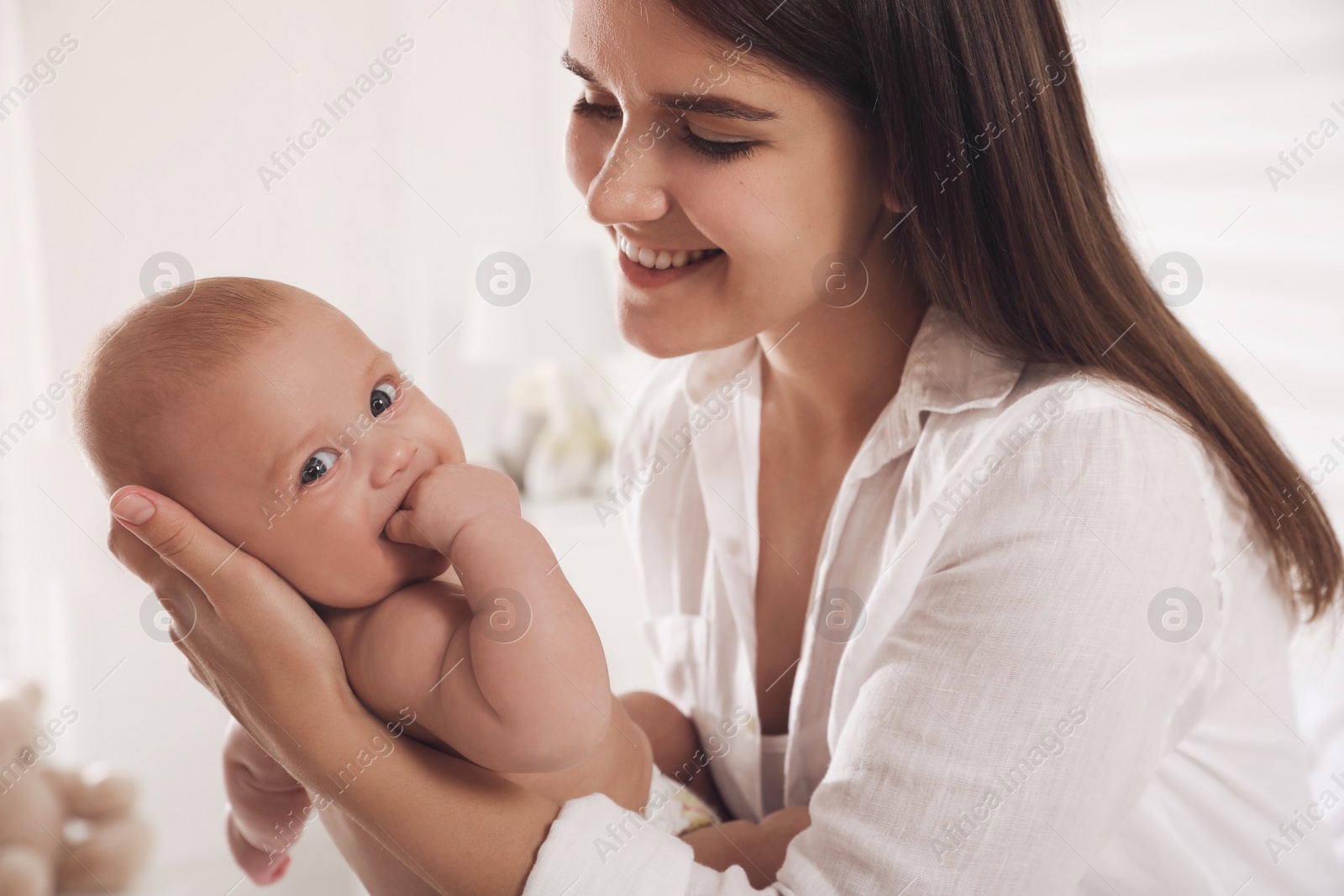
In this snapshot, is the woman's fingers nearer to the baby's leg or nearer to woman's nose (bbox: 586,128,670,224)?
woman's nose (bbox: 586,128,670,224)

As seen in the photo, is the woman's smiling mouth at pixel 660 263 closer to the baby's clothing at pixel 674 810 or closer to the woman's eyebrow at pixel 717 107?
the woman's eyebrow at pixel 717 107

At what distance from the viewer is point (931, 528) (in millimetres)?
950

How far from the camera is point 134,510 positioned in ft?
2.36

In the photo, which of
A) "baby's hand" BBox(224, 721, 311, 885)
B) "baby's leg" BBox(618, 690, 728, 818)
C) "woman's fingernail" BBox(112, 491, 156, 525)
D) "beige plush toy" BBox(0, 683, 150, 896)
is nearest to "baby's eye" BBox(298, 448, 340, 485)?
"woman's fingernail" BBox(112, 491, 156, 525)

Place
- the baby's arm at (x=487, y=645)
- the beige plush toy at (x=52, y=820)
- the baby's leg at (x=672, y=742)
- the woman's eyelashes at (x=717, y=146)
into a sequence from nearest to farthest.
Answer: the baby's arm at (x=487, y=645), the woman's eyelashes at (x=717, y=146), the baby's leg at (x=672, y=742), the beige plush toy at (x=52, y=820)

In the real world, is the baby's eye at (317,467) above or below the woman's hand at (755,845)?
above

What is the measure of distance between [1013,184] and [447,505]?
0.62 m

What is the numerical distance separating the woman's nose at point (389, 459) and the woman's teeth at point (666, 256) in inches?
15.2

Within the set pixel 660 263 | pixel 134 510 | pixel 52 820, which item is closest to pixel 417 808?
pixel 134 510

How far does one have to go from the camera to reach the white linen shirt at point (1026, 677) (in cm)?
77

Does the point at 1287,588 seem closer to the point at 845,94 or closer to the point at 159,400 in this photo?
the point at 845,94

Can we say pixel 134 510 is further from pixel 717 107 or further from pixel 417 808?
pixel 717 107

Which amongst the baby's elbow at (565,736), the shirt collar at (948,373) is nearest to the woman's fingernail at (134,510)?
the baby's elbow at (565,736)

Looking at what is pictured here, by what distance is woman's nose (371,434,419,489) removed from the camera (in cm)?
80
